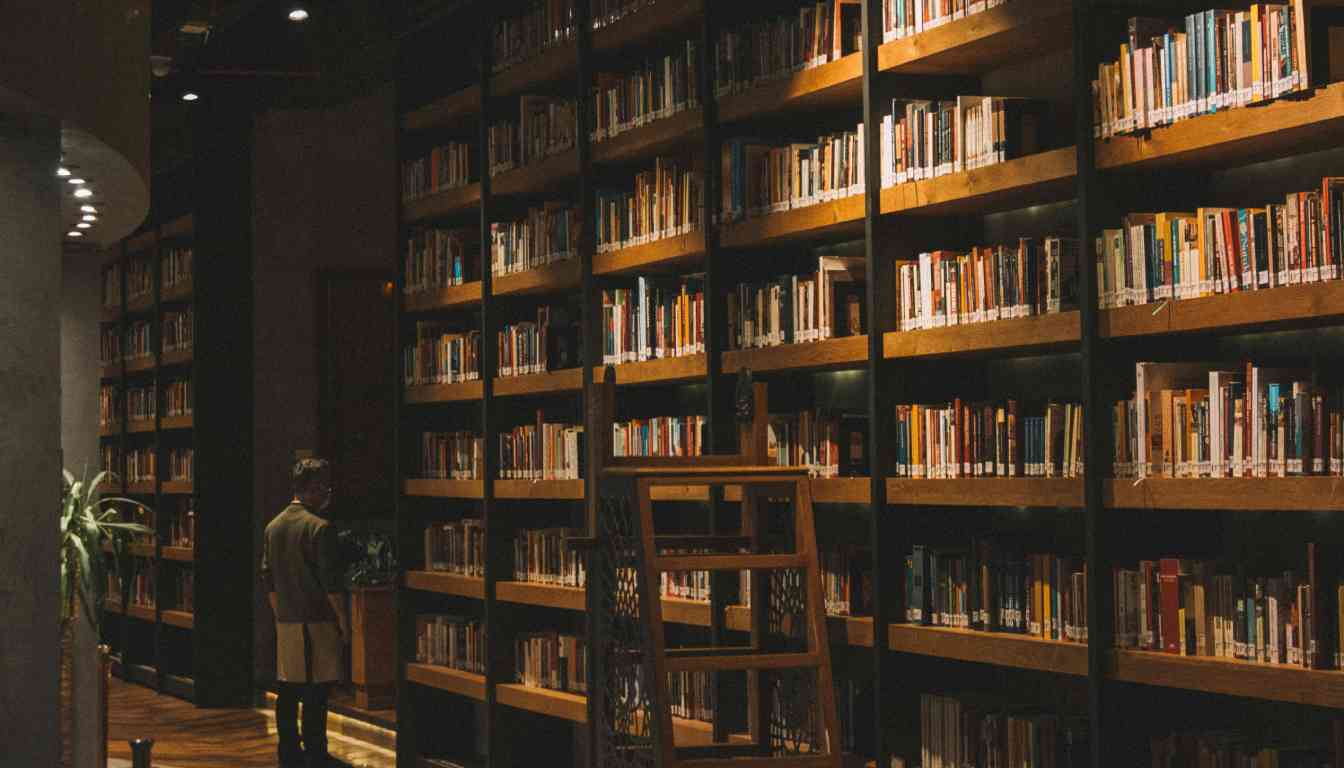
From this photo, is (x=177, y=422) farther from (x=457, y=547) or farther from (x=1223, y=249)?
(x=1223, y=249)

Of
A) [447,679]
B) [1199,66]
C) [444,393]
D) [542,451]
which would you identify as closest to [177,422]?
[444,393]

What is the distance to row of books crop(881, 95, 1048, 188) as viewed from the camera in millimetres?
4902

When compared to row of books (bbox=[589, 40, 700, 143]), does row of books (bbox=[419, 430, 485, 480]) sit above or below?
below

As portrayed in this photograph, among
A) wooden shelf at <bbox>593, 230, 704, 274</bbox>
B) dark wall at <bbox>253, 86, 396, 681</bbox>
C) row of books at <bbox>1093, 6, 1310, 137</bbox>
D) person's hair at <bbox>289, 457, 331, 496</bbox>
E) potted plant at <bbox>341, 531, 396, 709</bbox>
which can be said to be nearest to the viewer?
row of books at <bbox>1093, 6, 1310, 137</bbox>

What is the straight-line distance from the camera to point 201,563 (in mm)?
11812

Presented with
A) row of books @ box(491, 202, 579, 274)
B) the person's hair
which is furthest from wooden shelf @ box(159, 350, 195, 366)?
row of books @ box(491, 202, 579, 274)

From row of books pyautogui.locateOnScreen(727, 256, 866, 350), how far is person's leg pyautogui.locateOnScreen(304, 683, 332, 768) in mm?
3838

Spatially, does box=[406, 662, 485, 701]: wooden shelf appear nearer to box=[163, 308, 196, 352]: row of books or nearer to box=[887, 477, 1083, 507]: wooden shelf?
box=[887, 477, 1083, 507]: wooden shelf

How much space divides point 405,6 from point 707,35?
128 inches

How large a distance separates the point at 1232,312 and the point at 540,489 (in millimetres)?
3823

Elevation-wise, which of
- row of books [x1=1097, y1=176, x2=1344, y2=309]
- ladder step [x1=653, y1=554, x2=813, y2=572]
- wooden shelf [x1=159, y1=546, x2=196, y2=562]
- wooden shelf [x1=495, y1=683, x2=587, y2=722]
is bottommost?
wooden shelf [x1=495, y1=683, x2=587, y2=722]

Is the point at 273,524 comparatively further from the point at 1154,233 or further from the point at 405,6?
the point at 1154,233

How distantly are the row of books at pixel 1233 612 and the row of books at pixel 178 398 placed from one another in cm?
926

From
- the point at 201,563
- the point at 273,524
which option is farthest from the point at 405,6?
the point at 201,563
